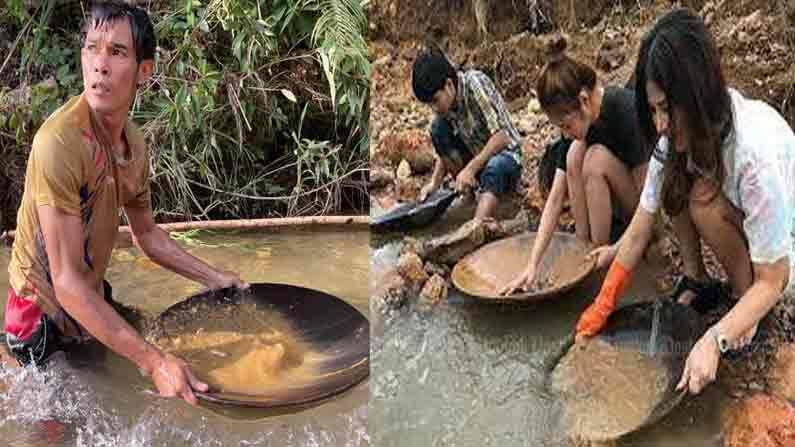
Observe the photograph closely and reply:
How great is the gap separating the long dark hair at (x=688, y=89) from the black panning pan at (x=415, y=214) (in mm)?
300

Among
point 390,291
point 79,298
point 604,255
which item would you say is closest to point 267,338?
point 79,298

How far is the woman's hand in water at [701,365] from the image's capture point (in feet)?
3.82

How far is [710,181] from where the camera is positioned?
1178mm

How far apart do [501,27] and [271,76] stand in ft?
5.86

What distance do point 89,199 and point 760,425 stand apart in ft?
4.07

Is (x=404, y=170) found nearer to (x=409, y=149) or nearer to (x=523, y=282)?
(x=409, y=149)

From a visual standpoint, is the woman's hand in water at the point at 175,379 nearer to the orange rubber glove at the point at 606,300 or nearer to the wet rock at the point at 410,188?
the wet rock at the point at 410,188

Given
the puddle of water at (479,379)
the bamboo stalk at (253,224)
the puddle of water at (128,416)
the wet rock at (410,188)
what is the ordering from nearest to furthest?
the puddle of water at (479,379) < the wet rock at (410,188) < the puddle of water at (128,416) < the bamboo stalk at (253,224)

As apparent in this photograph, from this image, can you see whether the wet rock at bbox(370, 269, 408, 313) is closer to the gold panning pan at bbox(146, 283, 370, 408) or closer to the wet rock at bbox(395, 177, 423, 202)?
the wet rock at bbox(395, 177, 423, 202)

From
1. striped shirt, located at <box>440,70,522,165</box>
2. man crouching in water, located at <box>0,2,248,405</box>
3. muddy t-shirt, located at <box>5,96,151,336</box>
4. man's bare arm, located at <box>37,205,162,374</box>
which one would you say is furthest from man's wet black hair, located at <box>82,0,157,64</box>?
striped shirt, located at <box>440,70,522,165</box>

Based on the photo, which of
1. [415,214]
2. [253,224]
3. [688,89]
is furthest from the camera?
[253,224]

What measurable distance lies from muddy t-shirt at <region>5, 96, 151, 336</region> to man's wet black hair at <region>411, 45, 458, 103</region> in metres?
0.71

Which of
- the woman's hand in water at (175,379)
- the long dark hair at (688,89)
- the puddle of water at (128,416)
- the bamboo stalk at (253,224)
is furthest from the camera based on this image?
the bamboo stalk at (253,224)

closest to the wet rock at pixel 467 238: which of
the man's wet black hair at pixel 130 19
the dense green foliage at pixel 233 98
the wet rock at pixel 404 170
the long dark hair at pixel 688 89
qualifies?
the wet rock at pixel 404 170
